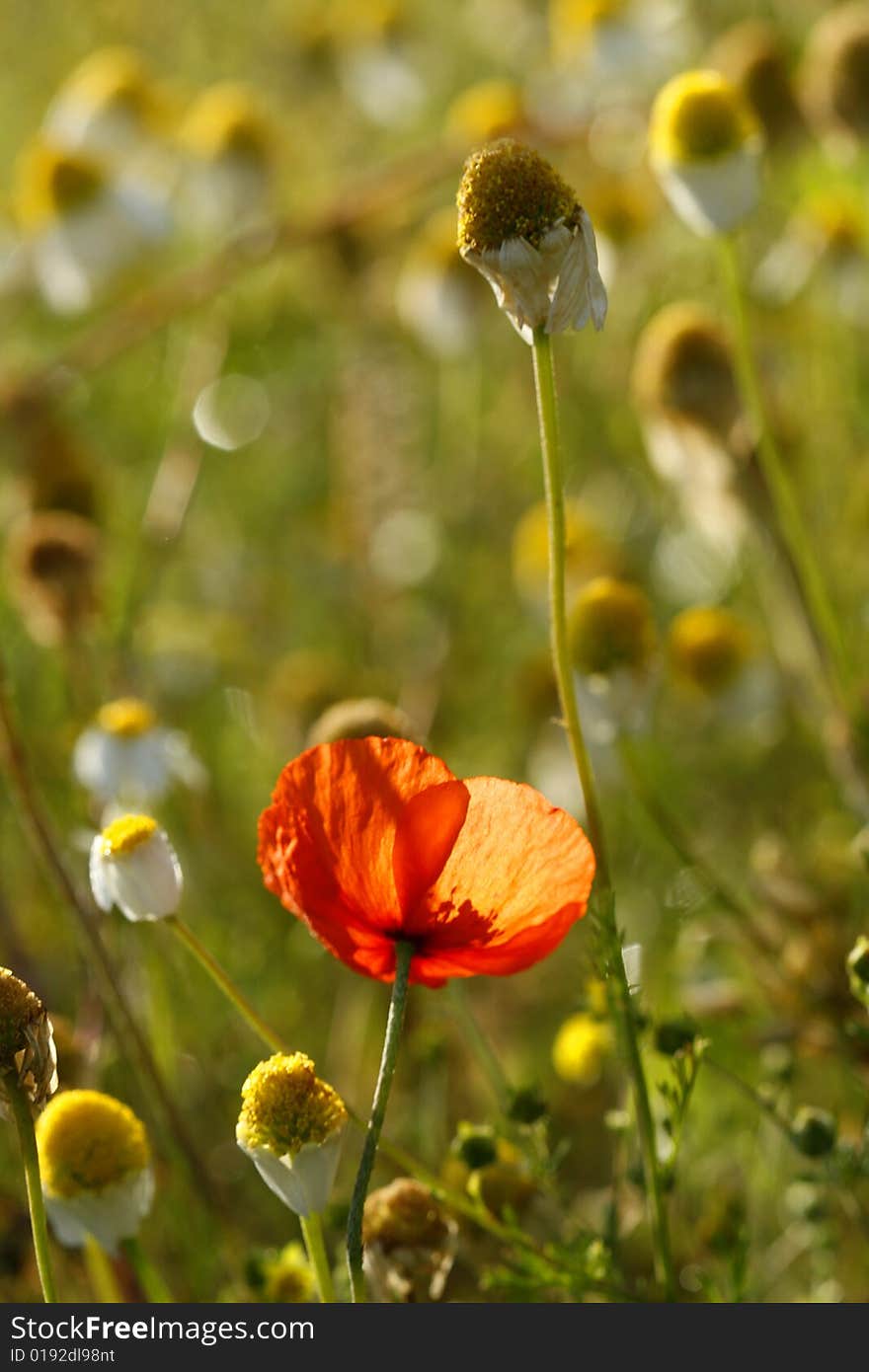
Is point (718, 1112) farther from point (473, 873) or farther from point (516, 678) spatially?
point (473, 873)

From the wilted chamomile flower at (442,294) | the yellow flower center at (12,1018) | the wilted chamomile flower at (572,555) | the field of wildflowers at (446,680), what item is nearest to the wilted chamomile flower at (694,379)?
the field of wildflowers at (446,680)

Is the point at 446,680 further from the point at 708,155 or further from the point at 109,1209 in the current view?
the point at 109,1209

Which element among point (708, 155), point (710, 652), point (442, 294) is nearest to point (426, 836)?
point (708, 155)

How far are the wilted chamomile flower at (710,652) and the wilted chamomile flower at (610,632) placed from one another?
473mm

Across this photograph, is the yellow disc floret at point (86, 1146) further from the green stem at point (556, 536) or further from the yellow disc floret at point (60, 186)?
the yellow disc floret at point (60, 186)

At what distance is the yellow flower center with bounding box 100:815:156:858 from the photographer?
2.48 ft

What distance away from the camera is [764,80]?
6.05 feet

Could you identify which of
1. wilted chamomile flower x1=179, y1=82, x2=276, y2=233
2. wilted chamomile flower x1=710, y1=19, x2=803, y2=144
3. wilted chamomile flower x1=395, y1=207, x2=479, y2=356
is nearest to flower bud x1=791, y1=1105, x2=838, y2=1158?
wilted chamomile flower x1=710, y1=19, x2=803, y2=144

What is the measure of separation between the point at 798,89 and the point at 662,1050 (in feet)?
4.42

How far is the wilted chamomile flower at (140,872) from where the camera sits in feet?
2.45

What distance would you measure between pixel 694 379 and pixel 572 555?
0.43 m

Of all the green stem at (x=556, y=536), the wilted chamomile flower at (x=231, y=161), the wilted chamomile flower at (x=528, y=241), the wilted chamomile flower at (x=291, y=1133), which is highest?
the wilted chamomile flower at (x=231, y=161)

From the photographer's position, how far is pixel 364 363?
107 inches

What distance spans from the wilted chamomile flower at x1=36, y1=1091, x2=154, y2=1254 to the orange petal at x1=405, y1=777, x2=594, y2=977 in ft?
0.49
